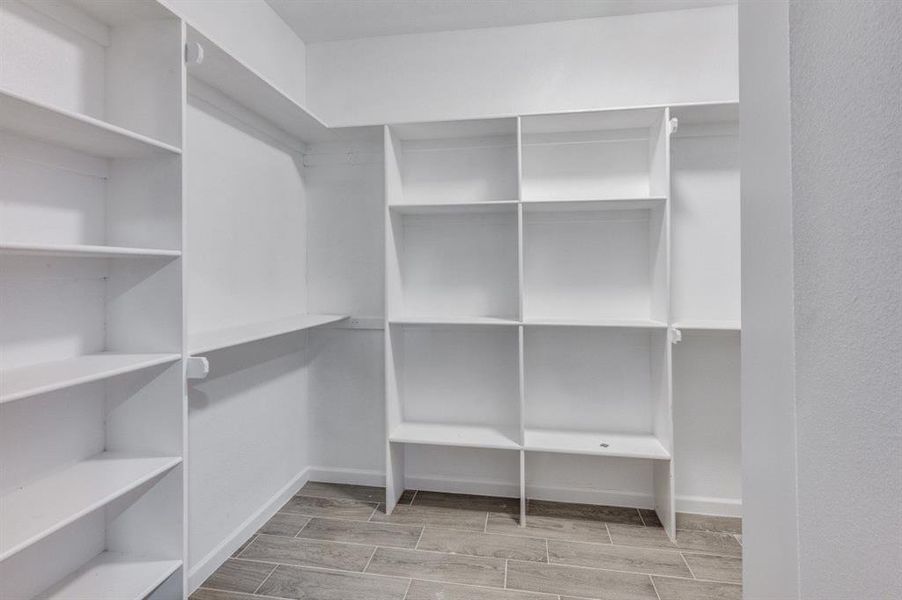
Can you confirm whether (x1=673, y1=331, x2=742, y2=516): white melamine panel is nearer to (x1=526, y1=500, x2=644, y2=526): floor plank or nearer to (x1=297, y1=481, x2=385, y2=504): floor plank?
(x1=526, y1=500, x2=644, y2=526): floor plank

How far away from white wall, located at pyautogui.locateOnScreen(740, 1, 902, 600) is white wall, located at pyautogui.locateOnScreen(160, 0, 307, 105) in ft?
5.92

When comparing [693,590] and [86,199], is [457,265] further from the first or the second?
[693,590]

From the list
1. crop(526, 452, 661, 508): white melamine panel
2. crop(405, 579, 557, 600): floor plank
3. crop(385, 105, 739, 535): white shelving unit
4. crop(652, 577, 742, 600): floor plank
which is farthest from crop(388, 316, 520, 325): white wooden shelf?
crop(652, 577, 742, 600): floor plank

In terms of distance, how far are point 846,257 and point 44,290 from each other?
1.80m

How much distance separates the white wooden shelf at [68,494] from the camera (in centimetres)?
100

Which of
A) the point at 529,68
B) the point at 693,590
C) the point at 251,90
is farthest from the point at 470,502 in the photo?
the point at 529,68

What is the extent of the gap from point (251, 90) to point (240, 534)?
1.97 meters

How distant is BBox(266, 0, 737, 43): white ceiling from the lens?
2270mm

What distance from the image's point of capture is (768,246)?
805mm

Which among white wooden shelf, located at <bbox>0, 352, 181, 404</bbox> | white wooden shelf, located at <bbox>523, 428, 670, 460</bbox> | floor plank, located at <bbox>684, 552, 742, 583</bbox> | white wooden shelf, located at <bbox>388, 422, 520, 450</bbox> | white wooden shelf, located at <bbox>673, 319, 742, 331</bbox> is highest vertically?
white wooden shelf, located at <bbox>673, 319, 742, 331</bbox>

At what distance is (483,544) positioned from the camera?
2.05 metres

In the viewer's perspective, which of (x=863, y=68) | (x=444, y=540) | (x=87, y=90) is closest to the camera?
(x=863, y=68)

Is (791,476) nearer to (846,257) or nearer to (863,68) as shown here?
(846,257)

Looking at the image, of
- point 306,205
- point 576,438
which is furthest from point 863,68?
point 306,205
